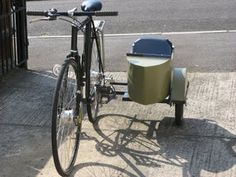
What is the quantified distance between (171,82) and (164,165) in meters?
0.99

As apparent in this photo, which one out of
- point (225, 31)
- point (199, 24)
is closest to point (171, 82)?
point (225, 31)

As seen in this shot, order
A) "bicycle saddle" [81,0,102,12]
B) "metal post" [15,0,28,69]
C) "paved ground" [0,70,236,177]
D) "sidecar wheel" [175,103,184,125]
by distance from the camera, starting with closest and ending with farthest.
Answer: "paved ground" [0,70,236,177] < "bicycle saddle" [81,0,102,12] < "sidecar wheel" [175,103,184,125] < "metal post" [15,0,28,69]

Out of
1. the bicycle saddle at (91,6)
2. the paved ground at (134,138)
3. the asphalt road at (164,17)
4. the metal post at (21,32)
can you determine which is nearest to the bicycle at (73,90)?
the bicycle saddle at (91,6)

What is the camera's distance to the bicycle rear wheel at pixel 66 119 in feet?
13.1

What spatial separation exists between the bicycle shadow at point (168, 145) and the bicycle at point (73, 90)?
24 cm

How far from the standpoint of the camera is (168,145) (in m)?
4.82

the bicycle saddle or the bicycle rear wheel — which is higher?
the bicycle saddle

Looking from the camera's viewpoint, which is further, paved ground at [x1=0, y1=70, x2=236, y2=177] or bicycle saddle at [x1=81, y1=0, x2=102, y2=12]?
bicycle saddle at [x1=81, y1=0, x2=102, y2=12]

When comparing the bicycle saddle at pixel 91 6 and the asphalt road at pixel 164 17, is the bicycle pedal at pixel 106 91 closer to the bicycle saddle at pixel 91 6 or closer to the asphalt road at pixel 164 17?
the bicycle saddle at pixel 91 6

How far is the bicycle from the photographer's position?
13.4 feet

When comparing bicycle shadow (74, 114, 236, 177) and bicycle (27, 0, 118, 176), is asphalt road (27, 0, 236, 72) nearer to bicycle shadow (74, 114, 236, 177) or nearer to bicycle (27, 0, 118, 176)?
bicycle shadow (74, 114, 236, 177)

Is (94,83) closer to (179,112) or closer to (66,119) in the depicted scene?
(179,112)


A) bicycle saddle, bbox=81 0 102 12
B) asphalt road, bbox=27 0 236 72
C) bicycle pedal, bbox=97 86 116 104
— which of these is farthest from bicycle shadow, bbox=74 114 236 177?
asphalt road, bbox=27 0 236 72

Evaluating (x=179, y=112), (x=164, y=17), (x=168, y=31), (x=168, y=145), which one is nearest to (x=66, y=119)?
(x=168, y=145)
